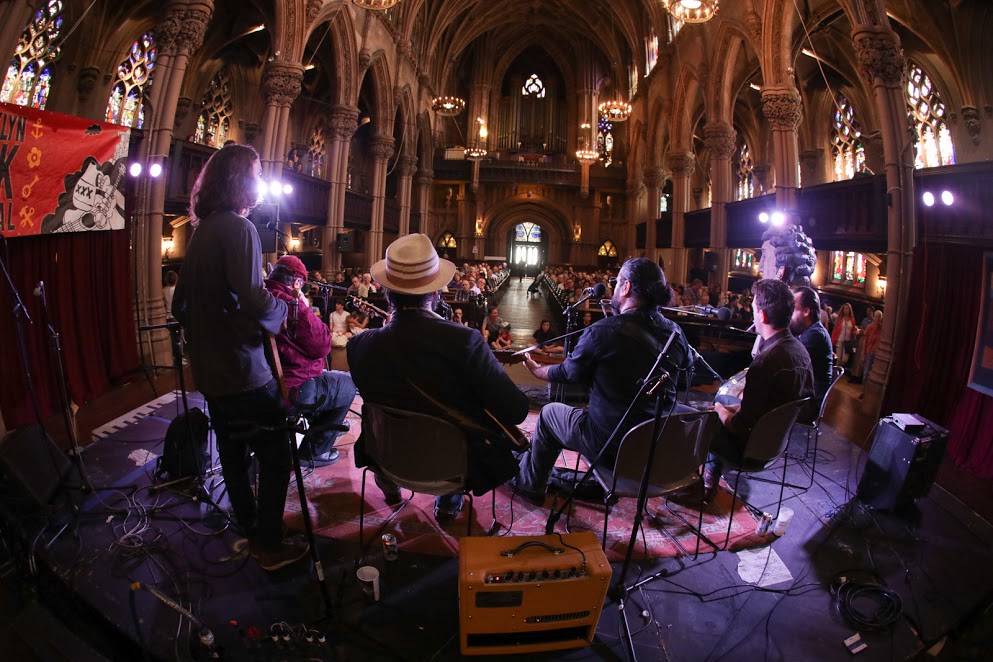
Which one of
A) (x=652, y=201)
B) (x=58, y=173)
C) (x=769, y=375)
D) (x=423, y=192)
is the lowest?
(x=769, y=375)

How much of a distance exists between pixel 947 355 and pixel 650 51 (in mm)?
20562

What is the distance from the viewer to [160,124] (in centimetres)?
737

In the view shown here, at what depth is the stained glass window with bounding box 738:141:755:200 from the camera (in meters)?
22.2

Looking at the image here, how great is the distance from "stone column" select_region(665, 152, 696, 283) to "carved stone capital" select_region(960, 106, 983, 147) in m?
7.53

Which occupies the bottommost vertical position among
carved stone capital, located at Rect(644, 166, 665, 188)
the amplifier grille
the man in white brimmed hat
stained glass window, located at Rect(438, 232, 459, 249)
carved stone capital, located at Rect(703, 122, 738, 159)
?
the amplifier grille

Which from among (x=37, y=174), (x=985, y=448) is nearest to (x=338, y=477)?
(x=37, y=174)

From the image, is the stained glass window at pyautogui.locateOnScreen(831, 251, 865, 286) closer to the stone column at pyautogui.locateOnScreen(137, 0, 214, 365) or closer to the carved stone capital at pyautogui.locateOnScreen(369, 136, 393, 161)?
the carved stone capital at pyautogui.locateOnScreen(369, 136, 393, 161)

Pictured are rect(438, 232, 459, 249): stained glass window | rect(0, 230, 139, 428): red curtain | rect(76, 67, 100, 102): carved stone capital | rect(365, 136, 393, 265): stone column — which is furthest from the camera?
rect(438, 232, 459, 249): stained glass window

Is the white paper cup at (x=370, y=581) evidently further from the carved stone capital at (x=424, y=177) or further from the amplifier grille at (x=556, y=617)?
the carved stone capital at (x=424, y=177)

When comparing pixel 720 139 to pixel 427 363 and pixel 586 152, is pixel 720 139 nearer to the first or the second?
pixel 586 152

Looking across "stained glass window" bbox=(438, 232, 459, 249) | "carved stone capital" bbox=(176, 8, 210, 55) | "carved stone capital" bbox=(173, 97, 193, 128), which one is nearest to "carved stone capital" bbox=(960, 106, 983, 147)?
"carved stone capital" bbox=(176, 8, 210, 55)

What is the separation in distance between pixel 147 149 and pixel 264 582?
7118mm

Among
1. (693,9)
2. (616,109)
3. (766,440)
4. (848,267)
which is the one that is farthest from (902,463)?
(616,109)

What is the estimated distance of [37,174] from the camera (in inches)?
186
